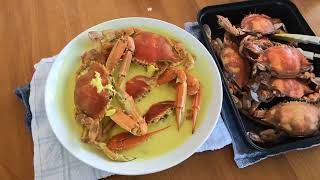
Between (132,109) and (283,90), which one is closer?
(132,109)

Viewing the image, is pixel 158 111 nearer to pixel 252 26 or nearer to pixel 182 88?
pixel 182 88

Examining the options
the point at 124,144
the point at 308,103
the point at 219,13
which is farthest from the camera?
the point at 219,13

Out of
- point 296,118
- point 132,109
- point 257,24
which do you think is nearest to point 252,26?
point 257,24

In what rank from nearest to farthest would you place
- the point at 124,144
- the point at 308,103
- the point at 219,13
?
the point at 124,144 → the point at 308,103 → the point at 219,13

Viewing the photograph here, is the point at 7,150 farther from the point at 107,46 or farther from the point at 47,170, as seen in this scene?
the point at 107,46

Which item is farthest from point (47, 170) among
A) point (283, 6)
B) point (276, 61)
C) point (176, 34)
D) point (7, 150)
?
point (283, 6)

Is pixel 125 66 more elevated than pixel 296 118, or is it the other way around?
pixel 125 66

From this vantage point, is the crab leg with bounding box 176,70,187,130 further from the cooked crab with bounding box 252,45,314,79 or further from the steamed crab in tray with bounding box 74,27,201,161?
the cooked crab with bounding box 252,45,314,79

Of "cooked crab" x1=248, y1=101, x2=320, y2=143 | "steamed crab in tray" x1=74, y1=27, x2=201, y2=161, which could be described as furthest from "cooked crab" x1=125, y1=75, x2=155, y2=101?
"cooked crab" x1=248, y1=101, x2=320, y2=143
